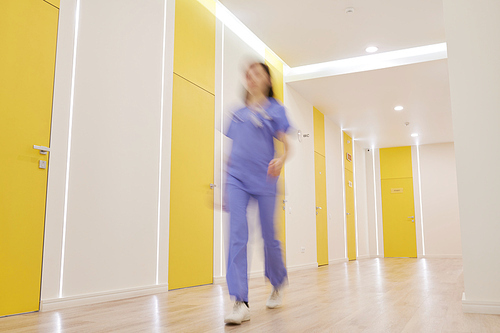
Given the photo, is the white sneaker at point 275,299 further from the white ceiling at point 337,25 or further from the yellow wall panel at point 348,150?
the yellow wall panel at point 348,150

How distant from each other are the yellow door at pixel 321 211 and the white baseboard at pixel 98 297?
4.27 metres

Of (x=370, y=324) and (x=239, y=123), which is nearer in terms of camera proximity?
(x=370, y=324)

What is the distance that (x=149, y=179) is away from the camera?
344cm

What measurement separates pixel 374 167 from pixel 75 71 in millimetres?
9619

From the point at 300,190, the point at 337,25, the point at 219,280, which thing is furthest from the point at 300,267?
the point at 337,25

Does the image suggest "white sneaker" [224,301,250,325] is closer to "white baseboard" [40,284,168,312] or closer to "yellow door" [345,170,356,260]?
"white baseboard" [40,284,168,312]

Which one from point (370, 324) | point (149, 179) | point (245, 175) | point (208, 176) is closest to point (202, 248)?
point (208, 176)

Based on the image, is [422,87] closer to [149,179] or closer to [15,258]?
[149,179]

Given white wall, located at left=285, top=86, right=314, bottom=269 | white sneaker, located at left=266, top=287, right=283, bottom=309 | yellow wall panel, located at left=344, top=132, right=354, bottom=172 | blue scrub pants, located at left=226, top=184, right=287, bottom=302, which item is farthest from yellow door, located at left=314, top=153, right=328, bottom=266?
blue scrub pants, located at left=226, top=184, right=287, bottom=302

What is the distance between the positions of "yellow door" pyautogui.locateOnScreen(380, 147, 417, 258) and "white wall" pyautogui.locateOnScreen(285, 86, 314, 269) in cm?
452

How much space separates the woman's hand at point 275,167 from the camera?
7.20ft

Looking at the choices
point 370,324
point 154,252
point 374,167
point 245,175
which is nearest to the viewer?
point 370,324

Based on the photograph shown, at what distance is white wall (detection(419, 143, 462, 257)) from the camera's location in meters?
10.2

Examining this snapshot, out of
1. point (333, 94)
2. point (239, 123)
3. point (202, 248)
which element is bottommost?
point (202, 248)
